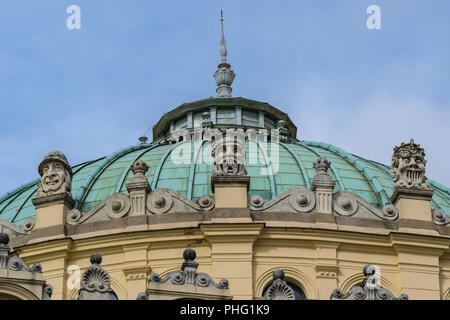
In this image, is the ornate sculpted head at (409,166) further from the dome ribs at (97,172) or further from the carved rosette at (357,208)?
the dome ribs at (97,172)

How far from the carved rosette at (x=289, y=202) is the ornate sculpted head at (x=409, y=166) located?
3117mm

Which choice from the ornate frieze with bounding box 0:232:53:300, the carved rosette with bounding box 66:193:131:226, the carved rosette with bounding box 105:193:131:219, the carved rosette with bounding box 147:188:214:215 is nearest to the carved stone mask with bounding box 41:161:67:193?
the carved rosette with bounding box 66:193:131:226

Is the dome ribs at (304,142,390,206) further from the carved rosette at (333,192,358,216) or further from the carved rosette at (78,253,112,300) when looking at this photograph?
the carved rosette at (78,253,112,300)

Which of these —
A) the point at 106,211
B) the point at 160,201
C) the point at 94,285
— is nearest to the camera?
the point at 94,285

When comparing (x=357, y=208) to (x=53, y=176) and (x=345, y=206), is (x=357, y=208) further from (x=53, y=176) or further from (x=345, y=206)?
(x=53, y=176)

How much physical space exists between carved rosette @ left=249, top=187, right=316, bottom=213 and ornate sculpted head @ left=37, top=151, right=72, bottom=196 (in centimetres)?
639

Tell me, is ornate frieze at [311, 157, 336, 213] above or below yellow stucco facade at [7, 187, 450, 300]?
above

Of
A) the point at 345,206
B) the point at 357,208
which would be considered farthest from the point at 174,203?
the point at 357,208

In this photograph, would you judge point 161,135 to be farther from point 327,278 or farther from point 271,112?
point 327,278

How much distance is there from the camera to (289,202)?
48.6 m

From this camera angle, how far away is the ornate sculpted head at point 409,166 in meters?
49.3

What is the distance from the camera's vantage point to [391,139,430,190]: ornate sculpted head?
49344mm

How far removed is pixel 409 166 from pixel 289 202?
432 cm

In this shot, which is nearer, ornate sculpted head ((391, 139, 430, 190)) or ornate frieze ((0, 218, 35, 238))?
ornate sculpted head ((391, 139, 430, 190))
